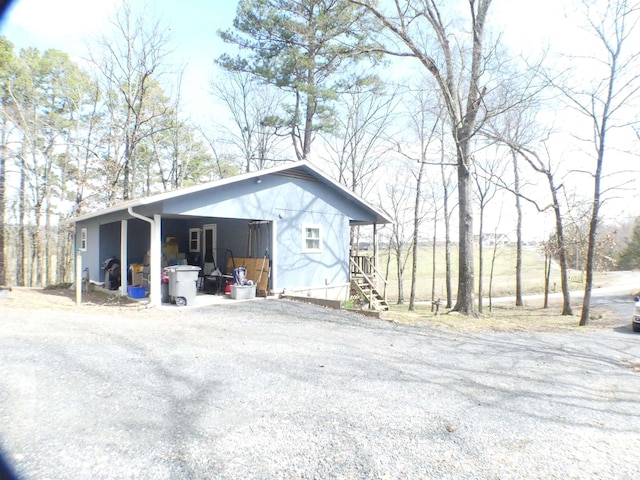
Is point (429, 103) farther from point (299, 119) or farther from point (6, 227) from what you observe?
point (6, 227)

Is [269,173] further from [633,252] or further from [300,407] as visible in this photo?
[633,252]

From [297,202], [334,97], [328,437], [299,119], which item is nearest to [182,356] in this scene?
[328,437]

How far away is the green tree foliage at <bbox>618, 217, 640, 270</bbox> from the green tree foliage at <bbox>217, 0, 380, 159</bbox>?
96.3 ft

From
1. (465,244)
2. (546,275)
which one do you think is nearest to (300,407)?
(465,244)

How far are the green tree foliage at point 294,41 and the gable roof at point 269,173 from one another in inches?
203

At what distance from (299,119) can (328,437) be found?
17064 mm

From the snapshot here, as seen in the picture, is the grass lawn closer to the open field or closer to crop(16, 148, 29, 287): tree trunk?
the open field

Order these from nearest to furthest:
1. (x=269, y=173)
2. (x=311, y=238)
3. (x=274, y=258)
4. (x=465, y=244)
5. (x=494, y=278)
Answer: (x=269, y=173), (x=274, y=258), (x=465, y=244), (x=311, y=238), (x=494, y=278)

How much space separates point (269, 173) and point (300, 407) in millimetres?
7967

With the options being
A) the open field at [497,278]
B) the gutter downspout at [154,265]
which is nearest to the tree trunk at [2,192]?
the gutter downspout at [154,265]

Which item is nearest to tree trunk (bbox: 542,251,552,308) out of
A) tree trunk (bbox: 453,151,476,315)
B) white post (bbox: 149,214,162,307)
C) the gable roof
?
tree trunk (bbox: 453,151,476,315)

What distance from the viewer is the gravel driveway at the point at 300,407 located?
2.47 meters

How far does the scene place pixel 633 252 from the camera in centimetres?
3312

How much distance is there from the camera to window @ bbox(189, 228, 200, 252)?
A: 44.2 feet
